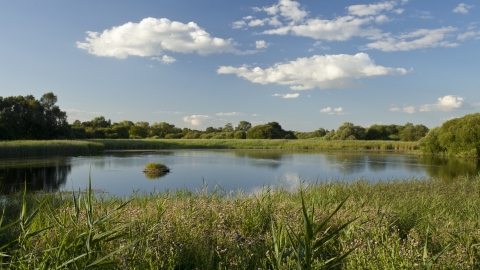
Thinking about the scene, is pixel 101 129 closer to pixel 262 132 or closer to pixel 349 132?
pixel 262 132

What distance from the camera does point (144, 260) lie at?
2736mm

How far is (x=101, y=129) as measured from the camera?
190 ft

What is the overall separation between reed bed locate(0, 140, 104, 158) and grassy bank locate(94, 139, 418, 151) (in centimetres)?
854

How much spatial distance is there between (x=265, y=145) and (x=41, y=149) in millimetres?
25020

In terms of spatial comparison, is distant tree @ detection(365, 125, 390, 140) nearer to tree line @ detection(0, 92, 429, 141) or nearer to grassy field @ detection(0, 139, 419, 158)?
tree line @ detection(0, 92, 429, 141)

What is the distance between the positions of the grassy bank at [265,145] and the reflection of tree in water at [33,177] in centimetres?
2236

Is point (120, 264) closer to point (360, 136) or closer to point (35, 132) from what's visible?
point (35, 132)

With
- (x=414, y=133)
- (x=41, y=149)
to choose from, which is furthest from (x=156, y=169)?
(x=414, y=133)

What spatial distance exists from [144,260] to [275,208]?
7.79ft

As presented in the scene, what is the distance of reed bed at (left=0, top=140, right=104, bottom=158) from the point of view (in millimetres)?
25203

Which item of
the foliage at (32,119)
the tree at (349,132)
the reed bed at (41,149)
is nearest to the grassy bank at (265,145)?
the foliage at (32,119)

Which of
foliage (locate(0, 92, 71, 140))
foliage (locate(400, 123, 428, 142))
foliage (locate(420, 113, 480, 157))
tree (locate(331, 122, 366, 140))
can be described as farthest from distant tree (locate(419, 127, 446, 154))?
foliage (locate(0, 92, 71, 140))

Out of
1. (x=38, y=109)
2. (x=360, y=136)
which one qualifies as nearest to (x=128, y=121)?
(x=38, y=109)

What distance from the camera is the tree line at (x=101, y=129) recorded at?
3591 centimetres
